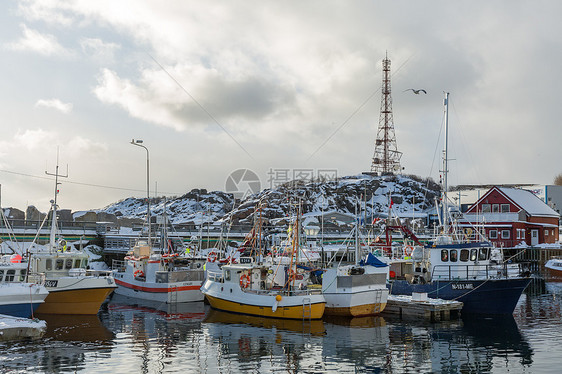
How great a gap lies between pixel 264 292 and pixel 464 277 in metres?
13.9

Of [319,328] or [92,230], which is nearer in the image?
[319,328]

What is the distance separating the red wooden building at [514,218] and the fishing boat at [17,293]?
60.6 metres

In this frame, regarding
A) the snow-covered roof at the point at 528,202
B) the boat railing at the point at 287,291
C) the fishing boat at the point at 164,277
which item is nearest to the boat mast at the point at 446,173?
the boat railing at the point at 287,291

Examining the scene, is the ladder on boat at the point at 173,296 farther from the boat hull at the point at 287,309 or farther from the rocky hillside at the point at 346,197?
the rocky hillside at the point at 346,197

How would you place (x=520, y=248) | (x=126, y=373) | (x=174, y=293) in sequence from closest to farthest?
1. (x=126, y=373)
2. (x=174, y=293)
3. (x=520, y=248)

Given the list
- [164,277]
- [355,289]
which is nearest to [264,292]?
[355,289]

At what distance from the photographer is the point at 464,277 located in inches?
1378

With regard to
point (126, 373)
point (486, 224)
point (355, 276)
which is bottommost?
point (126, 373)

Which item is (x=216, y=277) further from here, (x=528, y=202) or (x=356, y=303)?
(x=528, y=202)

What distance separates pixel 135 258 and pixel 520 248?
2151 inches

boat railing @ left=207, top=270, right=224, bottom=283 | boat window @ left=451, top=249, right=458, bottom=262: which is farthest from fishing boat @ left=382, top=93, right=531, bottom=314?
boat railing @ left=207, top=270, right=224, bottom=283

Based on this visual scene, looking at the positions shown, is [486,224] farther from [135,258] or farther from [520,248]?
[135,258]

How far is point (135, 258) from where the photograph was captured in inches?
1686

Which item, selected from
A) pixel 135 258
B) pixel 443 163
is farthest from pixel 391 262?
pixel 135 258
